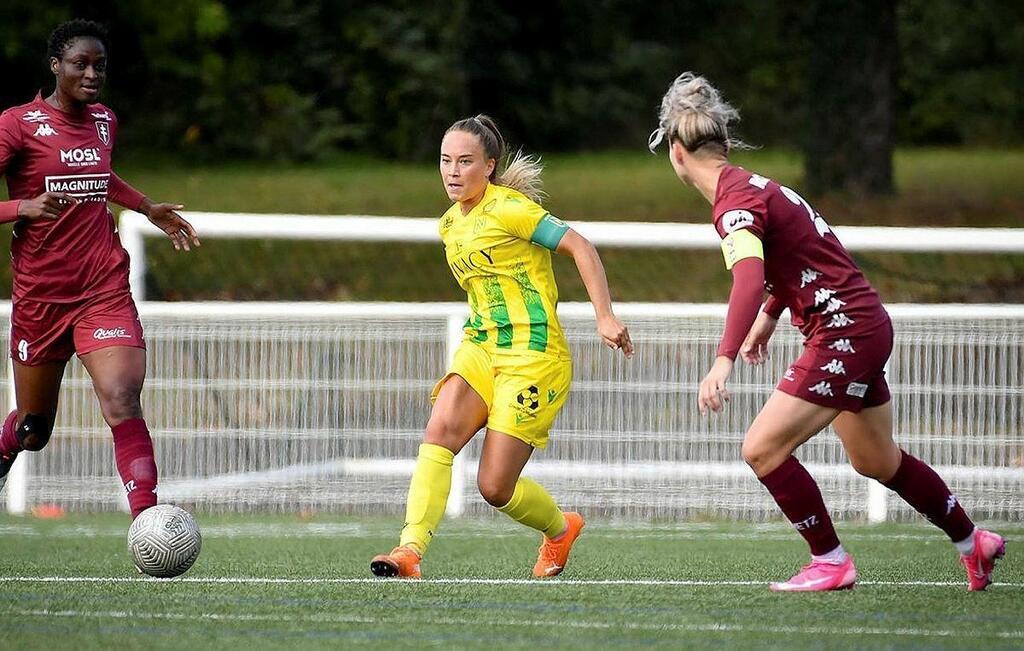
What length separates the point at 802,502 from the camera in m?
6.15

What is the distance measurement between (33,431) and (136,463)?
0.67m

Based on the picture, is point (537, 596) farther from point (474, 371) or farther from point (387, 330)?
point (387, 330)

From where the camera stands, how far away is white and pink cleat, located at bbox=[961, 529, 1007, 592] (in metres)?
6.21

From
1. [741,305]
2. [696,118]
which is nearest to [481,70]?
[696,118]

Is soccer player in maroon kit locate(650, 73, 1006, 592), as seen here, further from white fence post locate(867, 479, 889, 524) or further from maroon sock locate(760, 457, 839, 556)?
white fence post locate(867, 479, 889, 524)

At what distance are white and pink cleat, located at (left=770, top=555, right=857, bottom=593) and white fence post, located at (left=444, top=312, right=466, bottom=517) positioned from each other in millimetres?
3548

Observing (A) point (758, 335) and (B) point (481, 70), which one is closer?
(A) point (758, 335)

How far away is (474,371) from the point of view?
22.0ft

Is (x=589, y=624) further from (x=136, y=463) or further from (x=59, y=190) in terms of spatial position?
(x=59, y=190)

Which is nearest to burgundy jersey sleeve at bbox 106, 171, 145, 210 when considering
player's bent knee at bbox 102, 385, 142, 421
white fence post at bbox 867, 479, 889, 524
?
player's bent knee at bbox 102, 385, 142, 421

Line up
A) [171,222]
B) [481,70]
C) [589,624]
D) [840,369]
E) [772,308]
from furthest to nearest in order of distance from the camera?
[481,70] < [171,222] < [772,308] < [840,369] < [589,624]

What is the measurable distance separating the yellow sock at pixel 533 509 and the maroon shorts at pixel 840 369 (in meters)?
1.29

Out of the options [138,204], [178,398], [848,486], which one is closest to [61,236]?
[138,204]

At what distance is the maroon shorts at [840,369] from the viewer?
5.98 meters
